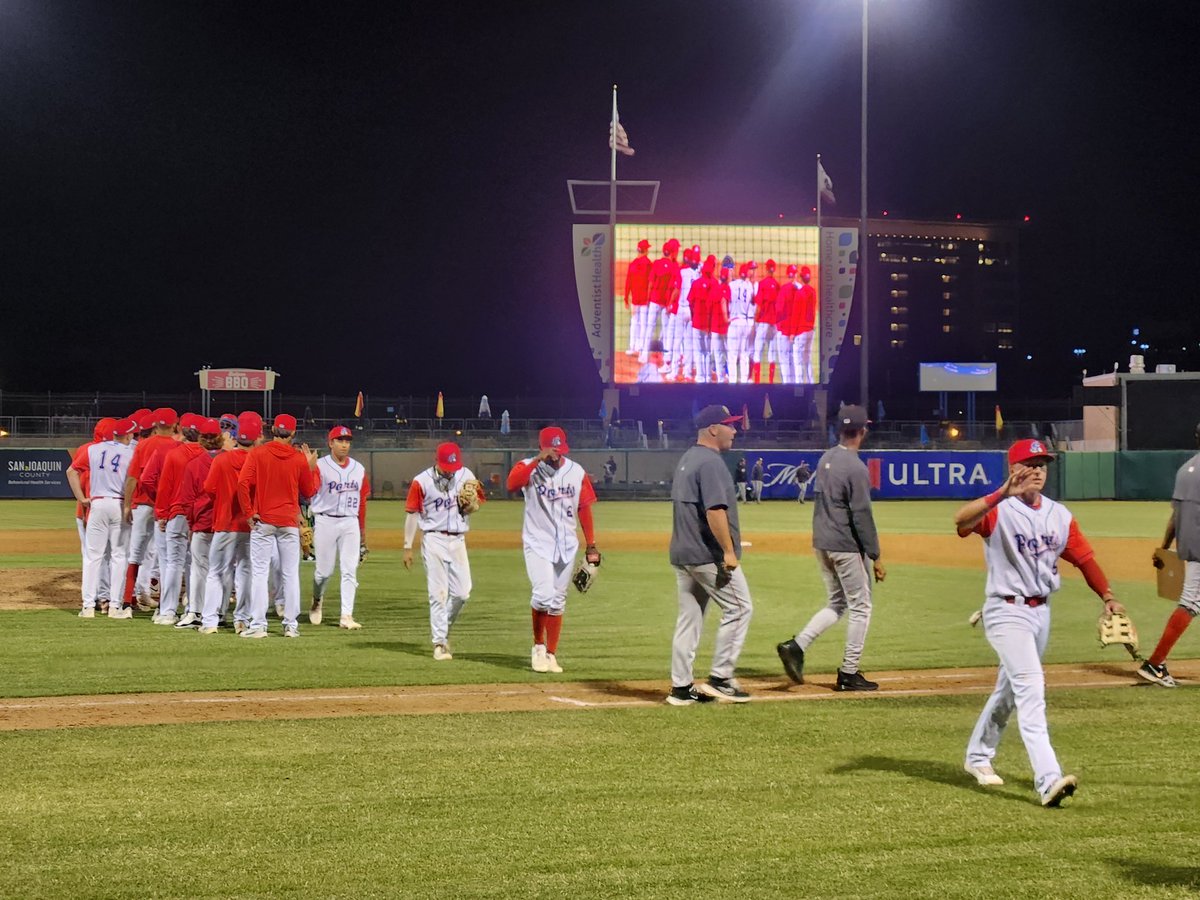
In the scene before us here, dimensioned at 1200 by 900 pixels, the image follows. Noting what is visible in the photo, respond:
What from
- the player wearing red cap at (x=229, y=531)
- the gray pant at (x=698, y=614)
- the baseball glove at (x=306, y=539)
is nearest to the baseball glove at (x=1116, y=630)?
the gray pant at (x=698, y=614)

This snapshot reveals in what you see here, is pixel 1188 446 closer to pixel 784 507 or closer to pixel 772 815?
pixel 784 507

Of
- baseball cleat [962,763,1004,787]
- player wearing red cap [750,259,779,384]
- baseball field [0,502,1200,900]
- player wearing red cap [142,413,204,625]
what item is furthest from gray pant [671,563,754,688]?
player wearing red cap [750,259,779,384]

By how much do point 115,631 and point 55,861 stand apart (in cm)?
854

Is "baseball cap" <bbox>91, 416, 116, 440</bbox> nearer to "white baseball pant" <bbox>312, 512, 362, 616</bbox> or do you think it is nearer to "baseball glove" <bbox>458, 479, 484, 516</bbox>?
"white baseball pant" <bbox>312, 512, 362, 616</bbox>

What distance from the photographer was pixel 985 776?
641 centimetres

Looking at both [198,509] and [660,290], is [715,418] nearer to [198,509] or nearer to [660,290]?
[198,509]

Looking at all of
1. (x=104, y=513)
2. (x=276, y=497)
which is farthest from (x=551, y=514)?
(x=104, y=513)

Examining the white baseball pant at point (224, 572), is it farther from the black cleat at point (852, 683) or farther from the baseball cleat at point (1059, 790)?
the baseball cleat at point (1059, 790)

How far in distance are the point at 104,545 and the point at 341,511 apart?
10.6 feet

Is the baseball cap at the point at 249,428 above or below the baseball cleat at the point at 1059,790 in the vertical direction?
above

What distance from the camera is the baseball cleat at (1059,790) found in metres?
5.79

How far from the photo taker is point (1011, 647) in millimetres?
6141

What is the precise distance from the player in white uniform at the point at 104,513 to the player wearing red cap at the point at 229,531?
1622 mm

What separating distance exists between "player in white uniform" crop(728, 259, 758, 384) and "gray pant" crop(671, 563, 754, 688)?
41900 mm
